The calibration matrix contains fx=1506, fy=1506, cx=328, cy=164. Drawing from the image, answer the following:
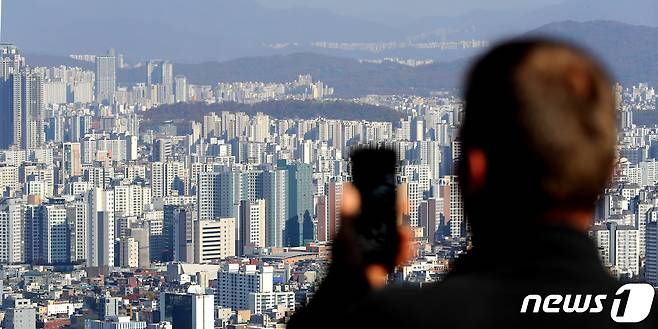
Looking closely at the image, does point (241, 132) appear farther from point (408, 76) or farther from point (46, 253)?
point (46, 253)

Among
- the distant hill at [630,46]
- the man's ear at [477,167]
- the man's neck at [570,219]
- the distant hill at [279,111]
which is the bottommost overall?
the man's neck at [570,219]

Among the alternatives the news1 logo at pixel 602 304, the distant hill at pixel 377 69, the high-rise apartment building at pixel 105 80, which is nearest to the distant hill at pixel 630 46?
the distant hill at pixel 377 69

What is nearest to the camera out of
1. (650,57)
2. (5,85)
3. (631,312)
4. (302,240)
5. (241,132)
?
(631,312)

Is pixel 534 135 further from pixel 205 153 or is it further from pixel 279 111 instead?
pixel 279 111

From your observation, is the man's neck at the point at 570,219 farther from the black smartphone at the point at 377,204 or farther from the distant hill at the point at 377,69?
the distant hill at the point at 377,69

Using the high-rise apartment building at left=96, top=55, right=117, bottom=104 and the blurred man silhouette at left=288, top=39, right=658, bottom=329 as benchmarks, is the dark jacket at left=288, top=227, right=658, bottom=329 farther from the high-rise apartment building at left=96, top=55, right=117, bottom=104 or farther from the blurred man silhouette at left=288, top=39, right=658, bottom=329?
the high-rise apartment building at left=96, top=55, right=117, bottom=104

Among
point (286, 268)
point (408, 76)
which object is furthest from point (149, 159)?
point (286, 268)

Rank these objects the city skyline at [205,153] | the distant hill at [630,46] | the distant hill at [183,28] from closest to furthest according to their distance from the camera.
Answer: the city skyline at [205,153]
the distant hill at [630,46]
the distant hill at [183,28]

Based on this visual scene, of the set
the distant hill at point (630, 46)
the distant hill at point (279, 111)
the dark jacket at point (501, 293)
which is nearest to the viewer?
the dark jacket at point (501, 293)
